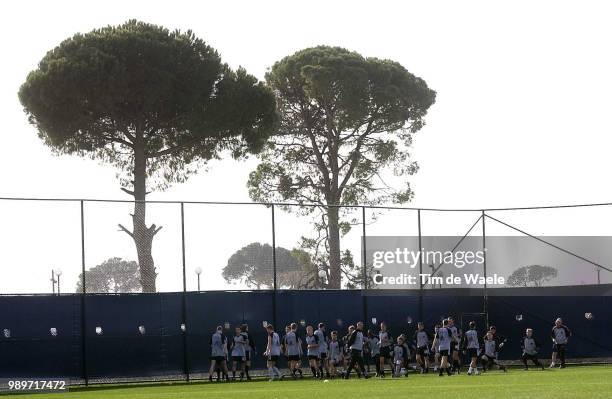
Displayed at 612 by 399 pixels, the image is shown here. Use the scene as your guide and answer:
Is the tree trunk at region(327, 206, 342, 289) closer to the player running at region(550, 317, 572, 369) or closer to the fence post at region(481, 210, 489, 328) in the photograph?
the fence post at region(481, 210, 489, 328)

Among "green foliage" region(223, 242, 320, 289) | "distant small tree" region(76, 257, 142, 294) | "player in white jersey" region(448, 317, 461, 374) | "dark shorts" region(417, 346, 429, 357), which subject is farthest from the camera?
"dark shorts" region(417, 346, 429, 357)

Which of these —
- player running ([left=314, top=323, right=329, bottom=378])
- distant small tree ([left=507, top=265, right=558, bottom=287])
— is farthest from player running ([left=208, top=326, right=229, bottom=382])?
distant small tree ([left=507, top=265, right=558, bottom=287])

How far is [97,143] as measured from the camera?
4097 cm

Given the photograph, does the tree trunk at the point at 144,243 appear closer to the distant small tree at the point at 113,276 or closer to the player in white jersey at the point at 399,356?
the distant small tree at the point at 113,276

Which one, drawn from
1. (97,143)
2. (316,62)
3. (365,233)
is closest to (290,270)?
(365,233)

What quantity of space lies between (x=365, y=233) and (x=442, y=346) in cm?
675

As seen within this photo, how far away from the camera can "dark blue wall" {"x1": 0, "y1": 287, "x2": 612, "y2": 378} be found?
3106 centimetres

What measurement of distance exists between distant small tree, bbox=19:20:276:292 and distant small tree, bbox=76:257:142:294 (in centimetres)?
814

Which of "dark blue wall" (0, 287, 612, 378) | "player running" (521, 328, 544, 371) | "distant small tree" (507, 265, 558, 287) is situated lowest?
"player running" (521, 328, 544, 371)

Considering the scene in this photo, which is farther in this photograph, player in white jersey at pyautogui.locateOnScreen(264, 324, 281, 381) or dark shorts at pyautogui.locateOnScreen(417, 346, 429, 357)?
dark shorts at pyautogui.locateOnScreen(417, 346, 429, 357)

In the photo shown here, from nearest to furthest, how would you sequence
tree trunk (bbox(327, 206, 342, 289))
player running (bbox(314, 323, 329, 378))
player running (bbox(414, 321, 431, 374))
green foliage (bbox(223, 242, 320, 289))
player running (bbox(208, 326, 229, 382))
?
player running (bbox(208, 326, 229, 382)) < player running (bbox(314, 323, 329, 378)) < green foliage (bbox(223, 242, 320, 289)) < player running (bbox(414, 321, 431, 374)) < tree trunk (bbox(327, 206, 342, 289))

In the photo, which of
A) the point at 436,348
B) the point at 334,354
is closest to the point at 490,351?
the point at 436,348

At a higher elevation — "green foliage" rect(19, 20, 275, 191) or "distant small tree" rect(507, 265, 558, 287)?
"green foliage" rect(19, 20, 275, 191)

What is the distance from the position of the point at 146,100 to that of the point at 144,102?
0.61ft
